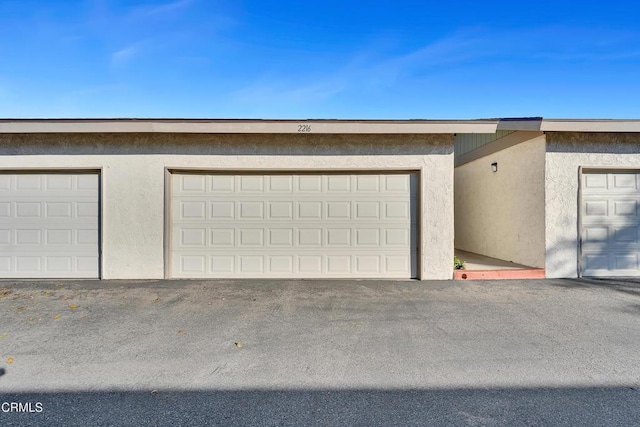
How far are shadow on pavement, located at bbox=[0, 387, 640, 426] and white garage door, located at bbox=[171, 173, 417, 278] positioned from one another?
3965mm

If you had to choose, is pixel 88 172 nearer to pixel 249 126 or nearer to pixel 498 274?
pixel 249 126

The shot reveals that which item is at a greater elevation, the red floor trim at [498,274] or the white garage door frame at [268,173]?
the white garage door frame at [268,173]

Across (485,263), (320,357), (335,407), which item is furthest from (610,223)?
(335,407)

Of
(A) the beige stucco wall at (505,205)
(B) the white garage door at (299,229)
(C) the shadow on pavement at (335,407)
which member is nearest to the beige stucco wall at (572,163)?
(A) the beige stucco wall at (505,205)

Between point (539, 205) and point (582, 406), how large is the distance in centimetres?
536

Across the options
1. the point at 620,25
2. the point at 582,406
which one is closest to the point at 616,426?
the point at 582,406

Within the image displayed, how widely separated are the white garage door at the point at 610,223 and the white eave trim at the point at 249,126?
2.75 metres

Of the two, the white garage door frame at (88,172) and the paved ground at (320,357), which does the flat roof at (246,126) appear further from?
the paved ground at (320,357)

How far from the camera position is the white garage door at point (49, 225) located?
250 inches

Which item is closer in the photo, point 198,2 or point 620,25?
point 198,2

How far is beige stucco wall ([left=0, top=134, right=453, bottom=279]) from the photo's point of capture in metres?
6.32

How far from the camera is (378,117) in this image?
600 cm

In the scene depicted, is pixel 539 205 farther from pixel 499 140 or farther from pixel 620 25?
pixel 620 25

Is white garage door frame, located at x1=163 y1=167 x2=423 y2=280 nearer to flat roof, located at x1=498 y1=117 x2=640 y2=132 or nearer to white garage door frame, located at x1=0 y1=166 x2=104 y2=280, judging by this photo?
white garage door frame, located at x1=0 y1=166 x2=104 y2=280
